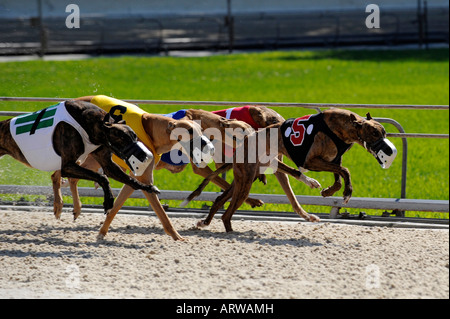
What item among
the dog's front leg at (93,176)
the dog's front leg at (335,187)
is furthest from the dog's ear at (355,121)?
the dog's front leg at (93,176)

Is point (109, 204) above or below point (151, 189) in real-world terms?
below

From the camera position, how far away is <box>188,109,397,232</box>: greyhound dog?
25.1 ft

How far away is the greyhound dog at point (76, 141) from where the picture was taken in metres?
7.17

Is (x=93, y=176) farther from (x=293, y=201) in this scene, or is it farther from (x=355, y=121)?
(x=355, y=121)

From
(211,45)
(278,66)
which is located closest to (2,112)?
(278,66)

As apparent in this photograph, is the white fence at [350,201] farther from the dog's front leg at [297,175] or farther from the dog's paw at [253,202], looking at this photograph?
the dog's front leg at [297,175]

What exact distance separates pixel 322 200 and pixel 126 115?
2.49m

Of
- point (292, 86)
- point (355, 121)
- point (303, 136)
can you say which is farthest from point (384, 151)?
point (292, 86)

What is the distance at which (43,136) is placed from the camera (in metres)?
7.45

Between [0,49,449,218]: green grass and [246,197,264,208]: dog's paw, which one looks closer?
[246,197,264,208]: dog's paw

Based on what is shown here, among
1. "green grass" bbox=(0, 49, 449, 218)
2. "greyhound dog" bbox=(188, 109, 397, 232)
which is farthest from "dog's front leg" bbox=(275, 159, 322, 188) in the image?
"green grass" bbox=(0, 49, 449, 218)

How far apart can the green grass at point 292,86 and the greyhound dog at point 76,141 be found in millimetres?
1841

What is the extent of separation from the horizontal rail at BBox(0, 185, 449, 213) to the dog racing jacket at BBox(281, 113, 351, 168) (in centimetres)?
100

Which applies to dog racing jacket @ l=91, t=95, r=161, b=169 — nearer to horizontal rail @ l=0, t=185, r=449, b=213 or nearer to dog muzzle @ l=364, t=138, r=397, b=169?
horizontal rail @ l=0, t=185, r=449, b=213
